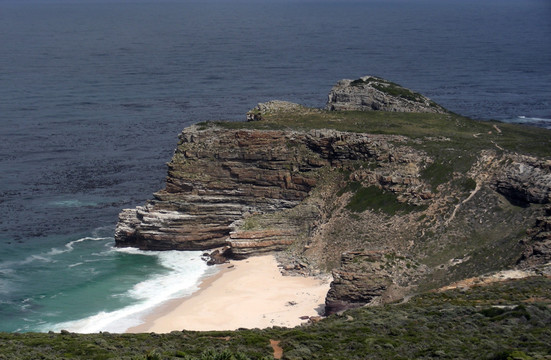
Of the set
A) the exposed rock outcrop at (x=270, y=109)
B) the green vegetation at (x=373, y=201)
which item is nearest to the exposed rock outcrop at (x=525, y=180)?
the green vegetation at (x=373, y=201)

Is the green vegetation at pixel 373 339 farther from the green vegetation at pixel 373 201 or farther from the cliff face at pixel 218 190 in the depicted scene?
the cliff face at pixel 218 190

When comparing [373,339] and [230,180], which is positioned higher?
[373,339]

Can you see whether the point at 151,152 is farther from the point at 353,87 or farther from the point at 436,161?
the point at 436,161

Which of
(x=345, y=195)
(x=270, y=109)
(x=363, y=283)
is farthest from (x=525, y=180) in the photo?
(x=270, y=109)

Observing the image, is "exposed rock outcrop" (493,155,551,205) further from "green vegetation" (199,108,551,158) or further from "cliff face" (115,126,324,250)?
"cliff face" (115,126,324,250)

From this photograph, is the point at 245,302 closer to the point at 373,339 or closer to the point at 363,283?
the point at 363,283
